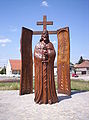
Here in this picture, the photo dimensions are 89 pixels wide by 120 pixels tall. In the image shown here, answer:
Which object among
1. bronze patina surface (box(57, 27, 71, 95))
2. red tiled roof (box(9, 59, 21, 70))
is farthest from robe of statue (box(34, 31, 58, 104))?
red tiled roof (box(9, 59, 21, 70))

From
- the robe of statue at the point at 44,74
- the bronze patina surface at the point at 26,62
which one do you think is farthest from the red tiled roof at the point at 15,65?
the robe of statue at the point at 44,74

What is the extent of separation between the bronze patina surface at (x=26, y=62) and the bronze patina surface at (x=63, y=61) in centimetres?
169

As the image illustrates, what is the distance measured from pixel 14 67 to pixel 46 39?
1455 inches

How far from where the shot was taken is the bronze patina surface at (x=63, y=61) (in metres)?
9.65

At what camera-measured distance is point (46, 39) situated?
779 centimetres

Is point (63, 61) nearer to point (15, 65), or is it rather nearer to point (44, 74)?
point (44, 74)

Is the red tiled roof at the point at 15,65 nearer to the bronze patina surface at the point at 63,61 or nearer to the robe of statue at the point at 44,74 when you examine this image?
the bronze patina surface at the point at 63,61

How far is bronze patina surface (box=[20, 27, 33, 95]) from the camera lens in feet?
31.9

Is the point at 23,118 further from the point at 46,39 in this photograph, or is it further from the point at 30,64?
the point at 30,64

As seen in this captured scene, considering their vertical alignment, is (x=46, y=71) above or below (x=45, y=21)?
below

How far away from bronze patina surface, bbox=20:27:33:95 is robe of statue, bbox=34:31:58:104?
2.17 m

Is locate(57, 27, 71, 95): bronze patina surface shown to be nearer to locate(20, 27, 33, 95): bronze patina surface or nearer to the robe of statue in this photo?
locate(20, 27, 33, 95): bronze patina surface

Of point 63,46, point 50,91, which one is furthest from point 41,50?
point 63,46

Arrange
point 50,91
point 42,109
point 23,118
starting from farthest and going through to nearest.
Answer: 1. point 50,91
2. point 42,109
3. point 23,118
